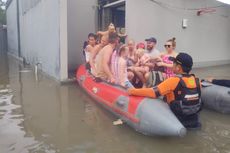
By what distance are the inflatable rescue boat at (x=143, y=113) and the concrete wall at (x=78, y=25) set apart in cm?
542

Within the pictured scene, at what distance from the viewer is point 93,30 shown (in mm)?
11133

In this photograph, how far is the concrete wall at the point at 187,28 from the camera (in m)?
9.15

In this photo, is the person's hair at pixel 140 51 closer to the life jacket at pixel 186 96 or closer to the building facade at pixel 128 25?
the building facade at pixel 128 25

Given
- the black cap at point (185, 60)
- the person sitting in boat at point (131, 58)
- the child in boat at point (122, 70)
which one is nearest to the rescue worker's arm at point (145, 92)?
the black cap at point (185, 60)

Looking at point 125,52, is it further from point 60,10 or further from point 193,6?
point 193,6

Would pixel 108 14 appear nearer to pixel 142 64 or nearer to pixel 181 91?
pixel 142 64

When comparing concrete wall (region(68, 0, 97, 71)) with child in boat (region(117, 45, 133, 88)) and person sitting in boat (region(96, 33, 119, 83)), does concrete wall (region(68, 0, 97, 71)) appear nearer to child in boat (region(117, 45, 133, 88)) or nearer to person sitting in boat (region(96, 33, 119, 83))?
person sitting in boat (region(96, 33, 119, 83))

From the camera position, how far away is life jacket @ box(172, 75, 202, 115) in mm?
4406

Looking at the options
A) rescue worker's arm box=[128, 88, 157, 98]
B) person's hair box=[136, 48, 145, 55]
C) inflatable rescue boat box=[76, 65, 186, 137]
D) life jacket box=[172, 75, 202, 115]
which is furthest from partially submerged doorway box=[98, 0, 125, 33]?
life jacket box=[172, 75, 202, 115]

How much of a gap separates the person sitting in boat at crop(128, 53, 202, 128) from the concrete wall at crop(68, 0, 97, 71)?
6.63 meters

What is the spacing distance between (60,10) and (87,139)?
202 inches

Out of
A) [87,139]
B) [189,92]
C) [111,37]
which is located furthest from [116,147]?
[111,37]

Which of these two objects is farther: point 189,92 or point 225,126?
point 225,126

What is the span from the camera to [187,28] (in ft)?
35.7
